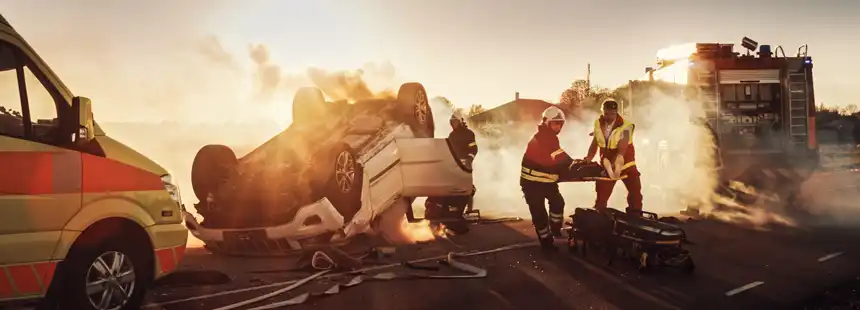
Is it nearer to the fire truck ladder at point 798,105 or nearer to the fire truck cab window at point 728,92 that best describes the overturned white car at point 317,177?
the fire truck cab window at point 728,92

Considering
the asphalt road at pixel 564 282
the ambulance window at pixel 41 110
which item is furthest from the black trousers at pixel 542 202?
the ambulance window at pixel 41 110

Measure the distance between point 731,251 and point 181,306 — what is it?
6443 mm

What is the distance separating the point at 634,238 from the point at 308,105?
471 centimetres

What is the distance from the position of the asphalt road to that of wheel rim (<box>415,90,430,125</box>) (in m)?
2.00

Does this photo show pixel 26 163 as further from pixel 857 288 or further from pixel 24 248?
pixel 857 288

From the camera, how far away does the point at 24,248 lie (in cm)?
493

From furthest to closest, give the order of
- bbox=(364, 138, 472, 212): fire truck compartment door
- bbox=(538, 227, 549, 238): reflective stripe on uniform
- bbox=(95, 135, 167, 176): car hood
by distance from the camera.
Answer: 1. bbox=(364, 138, 472, 212): fire truck compartment door
2. bbox=(538, 227, 549, 238): reflective stripe on uniform
3. bbox=(95, 135, 167, 176): car hood

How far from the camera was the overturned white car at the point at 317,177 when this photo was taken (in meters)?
8.60

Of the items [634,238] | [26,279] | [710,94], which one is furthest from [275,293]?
[710,94]

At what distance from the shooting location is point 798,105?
14523 millimetres

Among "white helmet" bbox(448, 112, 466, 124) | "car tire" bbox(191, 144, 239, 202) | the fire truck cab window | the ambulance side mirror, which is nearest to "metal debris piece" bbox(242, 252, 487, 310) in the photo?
the ambulance side mirror

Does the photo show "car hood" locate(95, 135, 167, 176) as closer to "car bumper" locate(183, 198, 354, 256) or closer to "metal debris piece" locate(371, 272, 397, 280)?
"metal debris piece" locate(371, 272, 397, 280)

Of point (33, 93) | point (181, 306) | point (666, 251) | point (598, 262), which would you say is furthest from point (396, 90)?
point (33, 93)

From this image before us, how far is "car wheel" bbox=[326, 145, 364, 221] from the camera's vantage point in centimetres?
867
